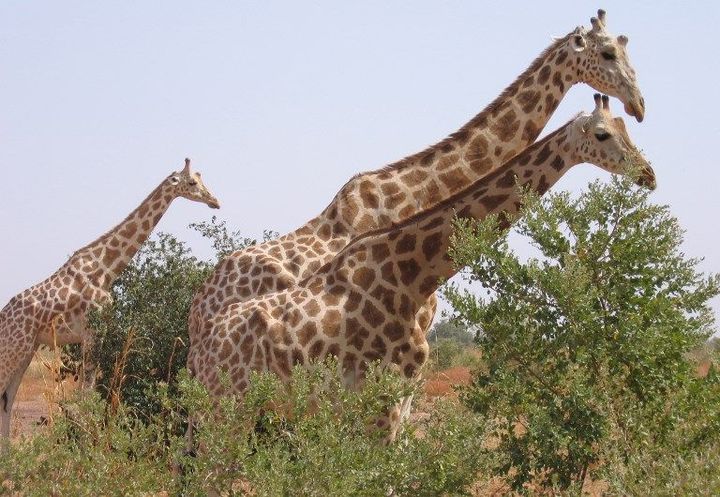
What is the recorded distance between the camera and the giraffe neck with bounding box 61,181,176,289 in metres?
13.7

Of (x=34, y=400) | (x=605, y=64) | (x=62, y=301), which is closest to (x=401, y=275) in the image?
(x=605, y=64)

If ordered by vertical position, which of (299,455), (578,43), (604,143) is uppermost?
(578,43)

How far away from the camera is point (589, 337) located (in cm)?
645

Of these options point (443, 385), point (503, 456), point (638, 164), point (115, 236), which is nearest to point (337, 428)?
point (503, 456)

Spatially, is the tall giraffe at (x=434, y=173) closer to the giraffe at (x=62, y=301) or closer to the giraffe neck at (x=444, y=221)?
the giraffe neck at (x=444, y=221)

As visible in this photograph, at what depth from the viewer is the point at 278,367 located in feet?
25.5

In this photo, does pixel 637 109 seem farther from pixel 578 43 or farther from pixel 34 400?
pixel 34 400

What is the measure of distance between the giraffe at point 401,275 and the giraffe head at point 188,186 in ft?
23.2

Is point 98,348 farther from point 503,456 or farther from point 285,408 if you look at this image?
point 503,456

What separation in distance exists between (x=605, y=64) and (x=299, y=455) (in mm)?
4532

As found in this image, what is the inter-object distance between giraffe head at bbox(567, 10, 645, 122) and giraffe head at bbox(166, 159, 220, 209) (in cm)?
623

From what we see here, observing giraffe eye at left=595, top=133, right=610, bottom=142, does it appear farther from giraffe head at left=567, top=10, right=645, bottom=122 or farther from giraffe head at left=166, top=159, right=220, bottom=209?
giraffe head at left=166, top=159, right=220, bottom=209

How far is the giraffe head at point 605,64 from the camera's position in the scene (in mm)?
9281

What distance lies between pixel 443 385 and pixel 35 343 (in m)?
8.49
